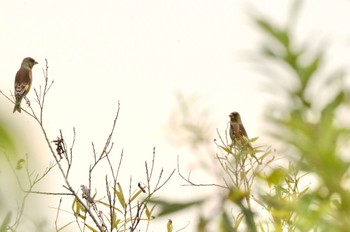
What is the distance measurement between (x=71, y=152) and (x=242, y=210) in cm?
359

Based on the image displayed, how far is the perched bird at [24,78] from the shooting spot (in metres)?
9.98

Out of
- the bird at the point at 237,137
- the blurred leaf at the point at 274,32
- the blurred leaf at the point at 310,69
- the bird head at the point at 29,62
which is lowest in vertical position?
the blurred leaf at the point at 310,69

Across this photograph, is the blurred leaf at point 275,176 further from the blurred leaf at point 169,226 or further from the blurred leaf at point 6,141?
the blurred leaf at point 169,226

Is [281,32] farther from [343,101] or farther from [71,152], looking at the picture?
[71,152]

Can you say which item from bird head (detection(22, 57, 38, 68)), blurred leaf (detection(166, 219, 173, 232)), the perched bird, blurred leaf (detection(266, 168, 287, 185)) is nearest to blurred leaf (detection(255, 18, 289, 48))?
blurred leaf (detection(266, 168, 287, 185))

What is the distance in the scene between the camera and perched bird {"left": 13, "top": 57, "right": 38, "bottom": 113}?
998 centimetres

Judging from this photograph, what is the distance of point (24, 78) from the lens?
10.8 m

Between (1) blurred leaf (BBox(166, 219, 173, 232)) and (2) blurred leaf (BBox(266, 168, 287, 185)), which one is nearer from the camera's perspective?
(2) blurred leaf (BBox(266, 168, 287, 185))

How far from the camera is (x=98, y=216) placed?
371 cm

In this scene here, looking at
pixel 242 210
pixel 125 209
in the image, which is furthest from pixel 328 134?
pixel 125 209

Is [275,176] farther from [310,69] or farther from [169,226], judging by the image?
[169,226]

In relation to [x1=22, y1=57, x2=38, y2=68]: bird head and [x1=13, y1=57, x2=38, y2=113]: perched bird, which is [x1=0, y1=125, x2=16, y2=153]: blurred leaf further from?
[x1=22, y1=57, x2=38, y2=68]: bird head

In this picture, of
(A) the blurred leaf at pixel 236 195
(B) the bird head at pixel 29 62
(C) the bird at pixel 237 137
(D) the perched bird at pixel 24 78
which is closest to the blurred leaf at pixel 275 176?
(A) the blurred leaf at pixel 236 195

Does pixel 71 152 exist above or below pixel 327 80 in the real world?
above
